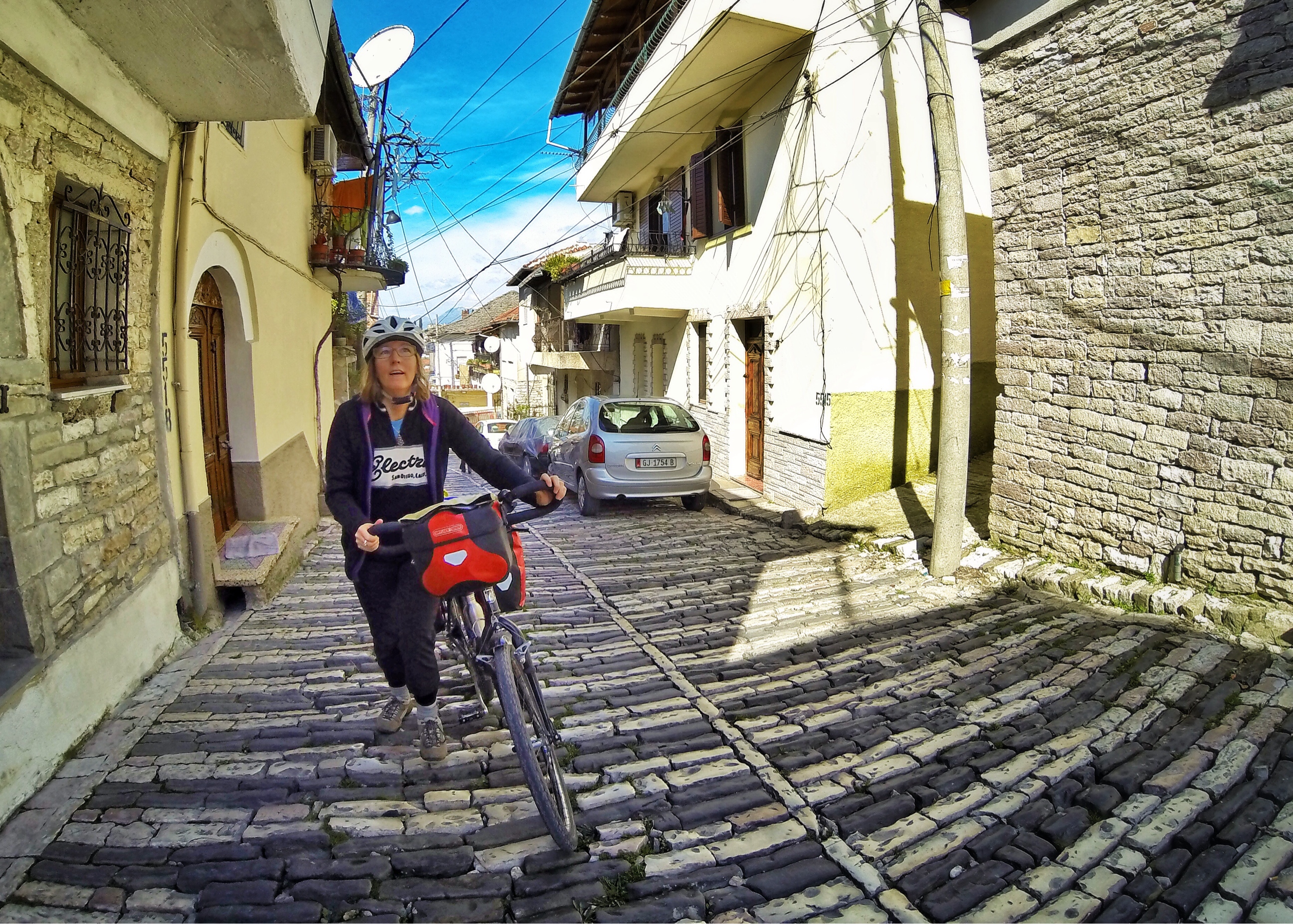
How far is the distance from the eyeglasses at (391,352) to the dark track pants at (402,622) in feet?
2.88

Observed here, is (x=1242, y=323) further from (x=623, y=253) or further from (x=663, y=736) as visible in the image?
(x=623, y=253)

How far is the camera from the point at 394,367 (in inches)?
126

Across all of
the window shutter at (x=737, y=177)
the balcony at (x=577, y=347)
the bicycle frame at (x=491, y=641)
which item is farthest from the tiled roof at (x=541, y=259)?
the bicycle frame at (x=491, y=641)

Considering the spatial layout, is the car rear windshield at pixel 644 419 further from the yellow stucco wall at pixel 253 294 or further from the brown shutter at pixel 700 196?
the brown shutter at pixel 700 196

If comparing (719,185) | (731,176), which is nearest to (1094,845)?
(731,176)

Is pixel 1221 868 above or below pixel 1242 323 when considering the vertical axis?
below

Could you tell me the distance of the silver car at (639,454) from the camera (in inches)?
371

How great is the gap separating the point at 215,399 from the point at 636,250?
9183mm

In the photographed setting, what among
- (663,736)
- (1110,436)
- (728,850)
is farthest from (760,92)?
(728,850)

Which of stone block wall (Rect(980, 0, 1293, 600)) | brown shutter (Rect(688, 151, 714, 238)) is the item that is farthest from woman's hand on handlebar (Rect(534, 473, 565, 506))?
brown shutter (Rect(688, 151, 714, 238))

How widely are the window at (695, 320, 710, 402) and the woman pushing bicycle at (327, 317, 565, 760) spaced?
34.5 ft

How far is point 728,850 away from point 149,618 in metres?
3.51

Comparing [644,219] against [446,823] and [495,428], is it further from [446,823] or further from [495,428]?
[446,823]

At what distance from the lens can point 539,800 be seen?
2.55 m
